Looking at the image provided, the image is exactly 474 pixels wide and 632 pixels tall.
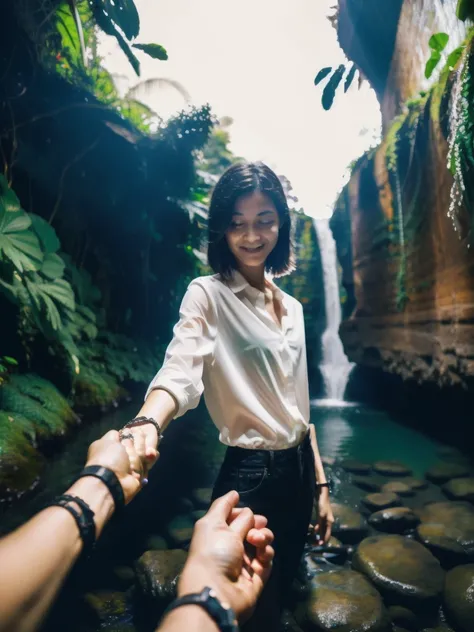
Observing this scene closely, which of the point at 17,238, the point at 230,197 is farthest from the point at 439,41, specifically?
the point at 17,238

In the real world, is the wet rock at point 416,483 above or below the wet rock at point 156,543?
below

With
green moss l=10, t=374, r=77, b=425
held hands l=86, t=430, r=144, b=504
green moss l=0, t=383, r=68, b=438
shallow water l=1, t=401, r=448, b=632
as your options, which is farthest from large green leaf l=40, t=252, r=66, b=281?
held hands l=86, t=430, r=144, b=504

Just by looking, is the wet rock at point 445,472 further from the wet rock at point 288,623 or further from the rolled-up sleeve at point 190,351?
the rolled-up sleeve at point 190,351

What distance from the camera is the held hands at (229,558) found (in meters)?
0.71

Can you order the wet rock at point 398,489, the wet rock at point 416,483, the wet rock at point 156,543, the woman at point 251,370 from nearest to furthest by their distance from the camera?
the woman at point 251,370 → the wet rock at point 156,543 → the wet rock at point 398,489 → the wet rock at point 416,483

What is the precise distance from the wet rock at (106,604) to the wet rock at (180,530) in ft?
2.01

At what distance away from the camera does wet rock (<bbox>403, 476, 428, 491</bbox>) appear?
4141 millimetres

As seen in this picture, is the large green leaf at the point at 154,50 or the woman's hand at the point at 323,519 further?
the large green leaf at the point at 154,50

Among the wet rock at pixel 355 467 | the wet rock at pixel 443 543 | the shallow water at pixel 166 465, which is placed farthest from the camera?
the wet rock at pixel 355 467

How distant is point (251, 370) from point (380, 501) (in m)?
3.06

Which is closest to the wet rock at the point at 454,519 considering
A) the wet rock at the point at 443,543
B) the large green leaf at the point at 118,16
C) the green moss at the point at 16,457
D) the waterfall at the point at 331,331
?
the wet rock at the point at 443,543

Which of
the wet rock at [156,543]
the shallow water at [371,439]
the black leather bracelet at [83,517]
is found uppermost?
the black leather bracelet at [83,517]

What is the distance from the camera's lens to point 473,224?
12.1 ft

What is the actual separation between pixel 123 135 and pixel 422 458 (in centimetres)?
702
